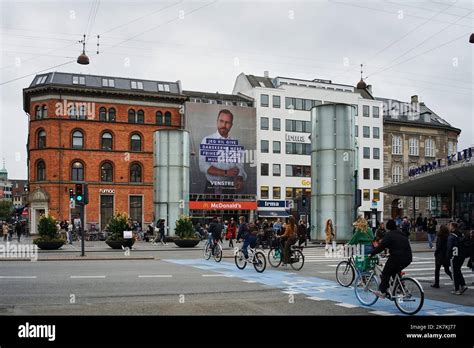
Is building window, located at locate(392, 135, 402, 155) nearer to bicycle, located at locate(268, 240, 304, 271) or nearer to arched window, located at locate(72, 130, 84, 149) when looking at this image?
arched window, located at locate(72, 130, 84, 149)

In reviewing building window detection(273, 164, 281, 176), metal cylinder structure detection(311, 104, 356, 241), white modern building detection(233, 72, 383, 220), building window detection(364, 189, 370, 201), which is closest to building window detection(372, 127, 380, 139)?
white modern building detection(233, 72, 383, 220)

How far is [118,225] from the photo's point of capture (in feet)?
97.8

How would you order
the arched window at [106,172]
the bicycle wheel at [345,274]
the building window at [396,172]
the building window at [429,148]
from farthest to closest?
the building window at [429,148]
the building window at [396,172]
the arched window at [106,172]
the bicycle wheel at [345,274]

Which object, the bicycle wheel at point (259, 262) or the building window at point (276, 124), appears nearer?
the bicycle wheel at point (259, 262)

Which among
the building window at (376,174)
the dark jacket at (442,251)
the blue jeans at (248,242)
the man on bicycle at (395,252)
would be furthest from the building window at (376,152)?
the man on bicycle at (395,252)

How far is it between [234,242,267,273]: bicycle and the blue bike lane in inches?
8.1

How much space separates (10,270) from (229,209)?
47.4 metres

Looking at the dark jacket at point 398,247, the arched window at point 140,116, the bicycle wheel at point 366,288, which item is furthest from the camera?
the arched window at point 140,116

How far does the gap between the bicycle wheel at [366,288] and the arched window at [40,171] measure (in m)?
50.5

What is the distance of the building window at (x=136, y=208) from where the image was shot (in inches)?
2355

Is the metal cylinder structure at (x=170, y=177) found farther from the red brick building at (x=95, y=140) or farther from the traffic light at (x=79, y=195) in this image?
the red brick building at (x=95, y=140)

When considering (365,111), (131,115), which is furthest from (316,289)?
(365,111)

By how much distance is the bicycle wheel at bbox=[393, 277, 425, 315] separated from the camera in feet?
32.3
